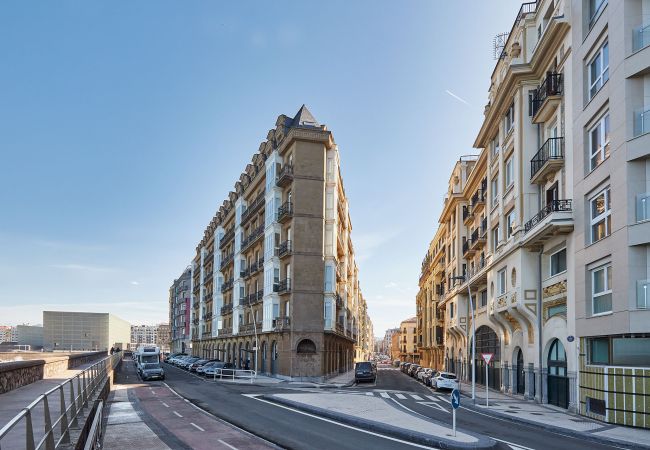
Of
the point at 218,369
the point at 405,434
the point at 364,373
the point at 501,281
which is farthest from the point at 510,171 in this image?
the point at 218,369

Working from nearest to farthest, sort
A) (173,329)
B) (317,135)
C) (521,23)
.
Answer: (521,23)
(317,135)
(173,329)

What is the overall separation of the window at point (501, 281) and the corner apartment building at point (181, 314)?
99.5 meters

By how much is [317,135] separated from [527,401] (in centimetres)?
2837

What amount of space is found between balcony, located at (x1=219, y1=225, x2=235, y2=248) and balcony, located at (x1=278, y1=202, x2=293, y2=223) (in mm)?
25945

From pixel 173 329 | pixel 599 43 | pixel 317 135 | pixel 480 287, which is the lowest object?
pixel 173 329

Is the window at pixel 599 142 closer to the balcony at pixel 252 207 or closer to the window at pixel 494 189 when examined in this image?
the window at pixel 494 189

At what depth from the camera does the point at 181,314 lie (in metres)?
144

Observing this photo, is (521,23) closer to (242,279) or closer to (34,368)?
(34,368)

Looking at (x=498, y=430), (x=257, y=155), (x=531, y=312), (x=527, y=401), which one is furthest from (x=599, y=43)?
(x=257, y=155)

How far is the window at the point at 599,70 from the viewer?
23938mm

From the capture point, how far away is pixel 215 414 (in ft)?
75.7

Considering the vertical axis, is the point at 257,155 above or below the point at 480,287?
above

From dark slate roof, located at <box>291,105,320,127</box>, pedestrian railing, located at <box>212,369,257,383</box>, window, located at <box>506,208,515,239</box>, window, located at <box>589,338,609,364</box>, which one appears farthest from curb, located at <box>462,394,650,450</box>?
dark slate roof, located at <box>291,105,320,127</box>

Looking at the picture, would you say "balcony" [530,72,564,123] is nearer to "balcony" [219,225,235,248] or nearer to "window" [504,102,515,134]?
"window" [504,102,515,134]
